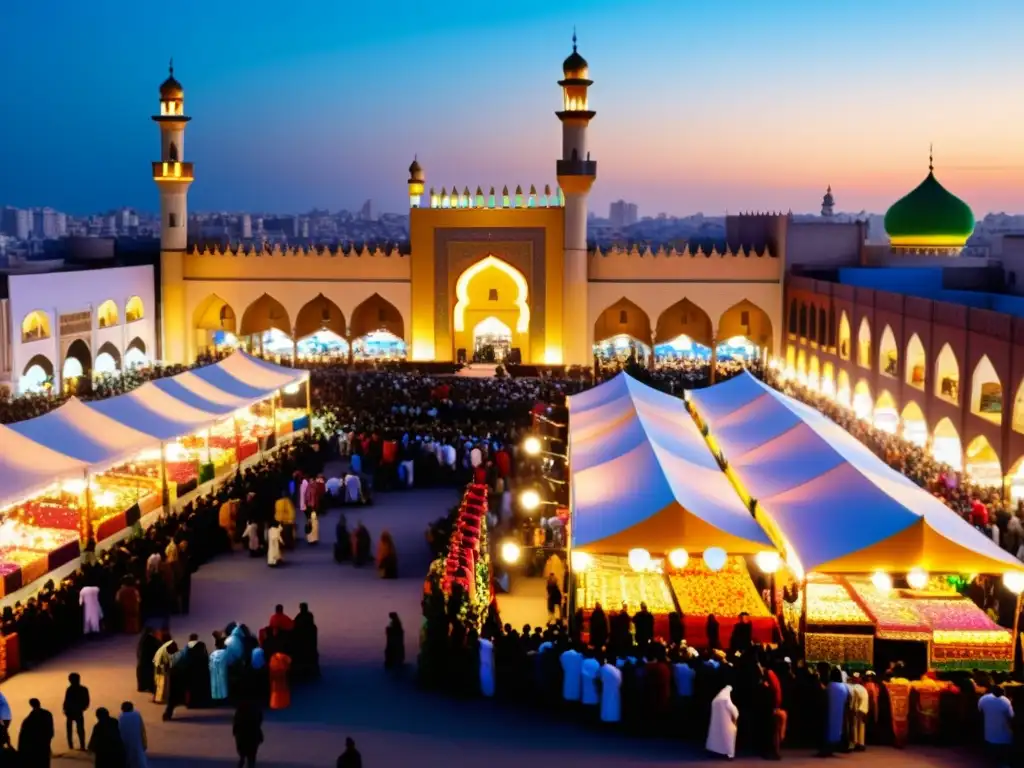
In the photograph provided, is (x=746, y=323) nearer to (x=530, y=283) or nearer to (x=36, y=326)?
(x=530, y=283)

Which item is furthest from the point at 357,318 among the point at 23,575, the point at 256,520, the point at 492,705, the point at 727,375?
the point at 492,705

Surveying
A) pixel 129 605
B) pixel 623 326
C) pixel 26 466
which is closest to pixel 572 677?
pixel 129 605

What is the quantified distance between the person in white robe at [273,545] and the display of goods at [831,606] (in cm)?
564

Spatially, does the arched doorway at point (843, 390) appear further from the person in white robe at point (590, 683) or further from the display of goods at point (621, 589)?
the person in white robe at point (590, 683)

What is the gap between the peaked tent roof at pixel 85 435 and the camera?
42.0 feet

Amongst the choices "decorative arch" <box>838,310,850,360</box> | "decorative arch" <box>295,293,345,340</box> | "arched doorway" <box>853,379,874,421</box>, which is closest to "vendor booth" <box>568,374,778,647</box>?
"arched doorway" <box>853,379,874,421</box>

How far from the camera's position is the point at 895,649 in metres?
9.02

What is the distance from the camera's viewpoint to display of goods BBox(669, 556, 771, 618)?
1005 centimetres

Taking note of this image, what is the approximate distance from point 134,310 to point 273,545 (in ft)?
60.5

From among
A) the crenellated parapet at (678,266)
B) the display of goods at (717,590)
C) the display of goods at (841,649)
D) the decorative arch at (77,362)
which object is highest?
the crenellated parapet at (678,266)

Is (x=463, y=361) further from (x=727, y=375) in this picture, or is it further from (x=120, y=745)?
(x=120, y=745)

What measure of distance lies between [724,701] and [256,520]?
7.07 meters

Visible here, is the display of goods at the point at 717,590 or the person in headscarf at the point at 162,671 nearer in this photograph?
the person in headscarf at the point at 162,671

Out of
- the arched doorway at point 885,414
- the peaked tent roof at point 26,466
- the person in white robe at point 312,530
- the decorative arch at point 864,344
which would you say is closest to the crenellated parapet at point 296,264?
the decorative arch at point 864,344
